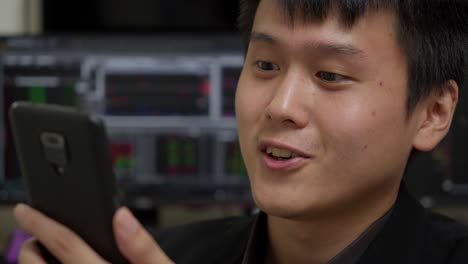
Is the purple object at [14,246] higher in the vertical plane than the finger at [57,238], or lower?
lower

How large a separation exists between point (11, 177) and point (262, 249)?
3.09 feet

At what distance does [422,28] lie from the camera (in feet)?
3.71

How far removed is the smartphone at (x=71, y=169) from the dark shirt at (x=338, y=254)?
0.92 ft

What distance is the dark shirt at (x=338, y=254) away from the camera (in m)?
1.16

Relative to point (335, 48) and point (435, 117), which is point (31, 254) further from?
point (435, 117)

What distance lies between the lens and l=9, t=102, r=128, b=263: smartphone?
97cm

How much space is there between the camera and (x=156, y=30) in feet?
6.73

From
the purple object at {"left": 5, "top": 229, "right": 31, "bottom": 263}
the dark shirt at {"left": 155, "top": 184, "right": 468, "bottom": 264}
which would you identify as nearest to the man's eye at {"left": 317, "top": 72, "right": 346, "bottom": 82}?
the dark shirt at {"left": 155, "top": 184, "right": 468, "bottom": 264}

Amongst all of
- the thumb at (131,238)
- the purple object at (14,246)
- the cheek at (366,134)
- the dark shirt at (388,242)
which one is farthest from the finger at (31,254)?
the purple object at (14,246)

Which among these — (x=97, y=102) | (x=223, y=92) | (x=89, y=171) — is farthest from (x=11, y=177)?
(x=89, y=171)

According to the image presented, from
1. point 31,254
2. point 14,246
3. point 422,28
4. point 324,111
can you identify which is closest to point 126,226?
point 31,254

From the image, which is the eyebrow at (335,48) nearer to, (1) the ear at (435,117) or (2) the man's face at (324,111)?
(2) the man's face at (324,111)

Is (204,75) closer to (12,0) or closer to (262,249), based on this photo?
(12,0)

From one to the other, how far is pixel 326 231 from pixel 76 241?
35 cm
